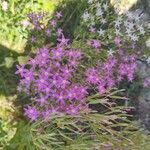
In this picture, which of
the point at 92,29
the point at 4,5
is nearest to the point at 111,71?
the point at 92,29

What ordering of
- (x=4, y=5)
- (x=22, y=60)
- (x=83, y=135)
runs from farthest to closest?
(x=4, y=5) < (x=22, y=60) < (x=83, y=135)

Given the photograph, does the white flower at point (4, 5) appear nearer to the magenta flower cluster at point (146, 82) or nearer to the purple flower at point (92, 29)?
the purple flower at point (92, 29)

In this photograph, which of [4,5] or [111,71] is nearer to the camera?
[111,71]

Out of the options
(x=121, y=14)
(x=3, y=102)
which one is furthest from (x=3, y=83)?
(x=121, y=14)

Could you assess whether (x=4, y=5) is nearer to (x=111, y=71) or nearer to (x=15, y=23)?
(x=15, y=23)

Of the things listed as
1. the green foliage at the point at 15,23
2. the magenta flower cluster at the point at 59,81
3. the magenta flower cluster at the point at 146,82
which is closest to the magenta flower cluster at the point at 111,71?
the magenta flower cluster at the point at 59,81

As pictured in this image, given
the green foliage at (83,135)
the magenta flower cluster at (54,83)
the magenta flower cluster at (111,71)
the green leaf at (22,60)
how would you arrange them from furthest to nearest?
the green leaf at (22,60) < the magenta flower cluster at (111,71) < the magenta flower cluster at (54,83) < the green foliage at (83,135)

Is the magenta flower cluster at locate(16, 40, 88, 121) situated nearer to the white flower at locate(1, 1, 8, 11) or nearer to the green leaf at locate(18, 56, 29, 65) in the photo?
the green leaf at locate(18, 56, 29, 65)

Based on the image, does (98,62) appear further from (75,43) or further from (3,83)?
(3,83)

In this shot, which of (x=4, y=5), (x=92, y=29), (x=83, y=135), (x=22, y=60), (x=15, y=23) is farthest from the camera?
(x=15, y=23)

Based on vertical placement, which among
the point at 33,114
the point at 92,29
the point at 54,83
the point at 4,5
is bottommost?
the point at 33,114
